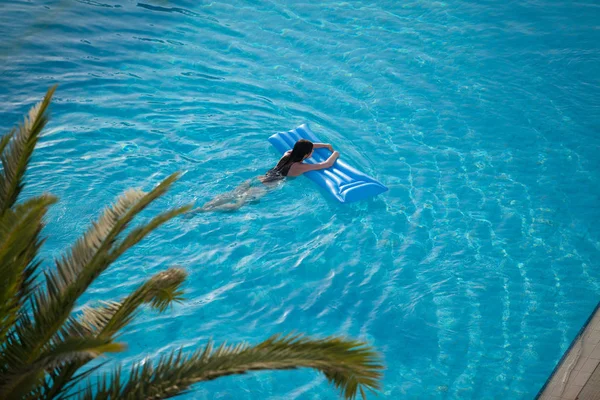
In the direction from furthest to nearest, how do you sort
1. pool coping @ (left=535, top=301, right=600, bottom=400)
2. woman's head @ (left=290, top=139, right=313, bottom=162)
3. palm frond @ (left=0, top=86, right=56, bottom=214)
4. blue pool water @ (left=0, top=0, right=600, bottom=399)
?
woman's head @ (left=290, top=139, right=313, bottom=162), blue pool water @ (left=0, top=0, right=600, bottom=399), pool coping @ (left=535, top=301, right=600, bottom=400), palm frond @ (left=0, top=86, right=56, bottom=214)

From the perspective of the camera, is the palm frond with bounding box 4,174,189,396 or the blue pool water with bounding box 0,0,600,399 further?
the blue pool water with bounding box 0,0,600,399

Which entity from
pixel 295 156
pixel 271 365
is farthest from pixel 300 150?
pixel 271 365

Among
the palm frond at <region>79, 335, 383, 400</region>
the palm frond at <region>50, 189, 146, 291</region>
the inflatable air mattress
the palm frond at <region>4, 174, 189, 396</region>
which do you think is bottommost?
the palm frond at <region>79, 335, 383, 400</region>

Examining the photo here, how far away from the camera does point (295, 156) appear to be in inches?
324

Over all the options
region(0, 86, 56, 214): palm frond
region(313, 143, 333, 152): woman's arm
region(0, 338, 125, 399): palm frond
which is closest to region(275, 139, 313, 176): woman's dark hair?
region(313, 143, 333, 152): woman's arm

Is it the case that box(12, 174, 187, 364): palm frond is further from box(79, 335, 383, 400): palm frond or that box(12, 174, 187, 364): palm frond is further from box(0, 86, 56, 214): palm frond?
box(0, 86, 56, 214): palm frond

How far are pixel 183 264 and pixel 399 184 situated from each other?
332cm

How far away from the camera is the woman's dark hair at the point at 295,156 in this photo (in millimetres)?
8203

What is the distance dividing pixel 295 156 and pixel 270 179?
0.44 m

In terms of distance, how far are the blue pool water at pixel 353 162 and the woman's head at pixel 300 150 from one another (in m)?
0.41

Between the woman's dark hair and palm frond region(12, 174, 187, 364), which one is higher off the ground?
the woman's dark hair

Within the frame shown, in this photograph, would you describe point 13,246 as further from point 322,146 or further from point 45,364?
point 322,146

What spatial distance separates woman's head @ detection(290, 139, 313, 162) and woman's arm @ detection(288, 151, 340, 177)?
0.11 metres

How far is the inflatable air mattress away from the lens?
8062mm
